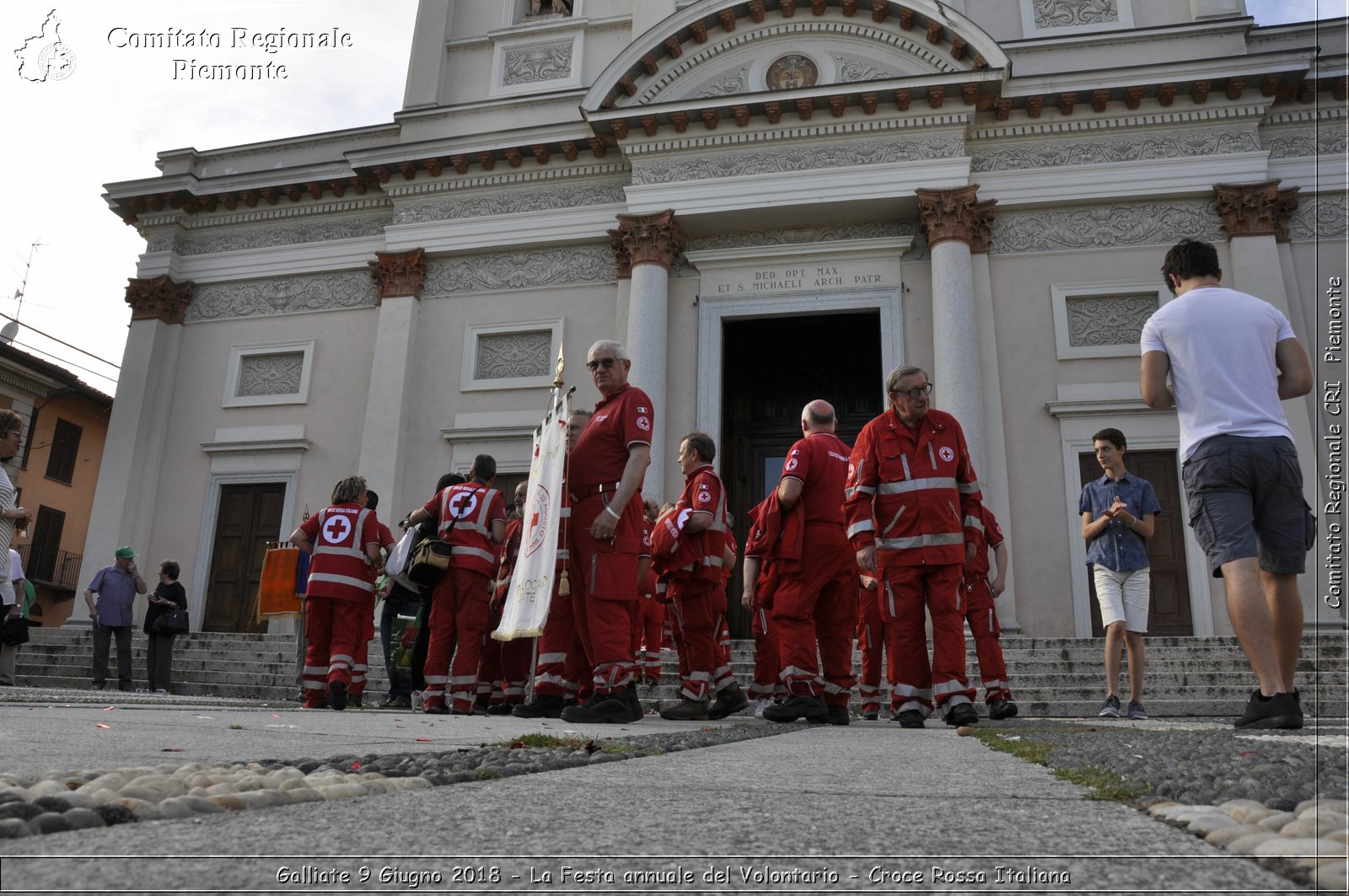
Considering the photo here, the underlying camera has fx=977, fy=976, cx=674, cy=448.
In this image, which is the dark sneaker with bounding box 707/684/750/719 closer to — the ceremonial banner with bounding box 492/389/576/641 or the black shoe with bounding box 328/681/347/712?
the ceremonial banner with bounding box 492/389/576/641

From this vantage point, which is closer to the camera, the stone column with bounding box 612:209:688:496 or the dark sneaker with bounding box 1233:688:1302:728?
the dark sneaker with bounding box 1233:688:1302:728

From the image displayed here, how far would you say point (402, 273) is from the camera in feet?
57.0

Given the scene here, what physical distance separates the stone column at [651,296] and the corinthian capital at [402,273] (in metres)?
3.61

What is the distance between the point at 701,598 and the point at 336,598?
2757 mm

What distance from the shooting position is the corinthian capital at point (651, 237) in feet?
52.0

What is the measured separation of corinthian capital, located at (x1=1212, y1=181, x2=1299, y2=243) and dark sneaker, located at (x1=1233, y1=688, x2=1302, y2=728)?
12381 mm

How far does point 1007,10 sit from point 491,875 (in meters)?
18.7

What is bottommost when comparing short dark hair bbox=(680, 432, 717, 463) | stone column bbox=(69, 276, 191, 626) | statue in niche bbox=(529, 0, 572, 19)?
short dark hair bbox=(680, 432, 717, 463)

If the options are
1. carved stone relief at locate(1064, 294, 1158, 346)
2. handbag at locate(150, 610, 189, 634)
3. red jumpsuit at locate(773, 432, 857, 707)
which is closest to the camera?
red jumpsuit at locate(773, 432, 857, 707)

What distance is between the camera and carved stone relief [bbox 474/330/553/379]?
16797 millimetres

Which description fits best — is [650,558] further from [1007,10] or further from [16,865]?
[1007,10]

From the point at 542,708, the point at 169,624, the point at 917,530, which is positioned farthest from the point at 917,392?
the point at 169,624

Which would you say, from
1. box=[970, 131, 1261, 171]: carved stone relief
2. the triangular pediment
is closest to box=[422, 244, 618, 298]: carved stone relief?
the triangular pediment

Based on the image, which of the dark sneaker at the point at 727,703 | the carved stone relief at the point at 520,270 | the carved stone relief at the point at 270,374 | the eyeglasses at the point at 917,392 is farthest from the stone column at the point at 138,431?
the eyeglasses at the point at 917,392
